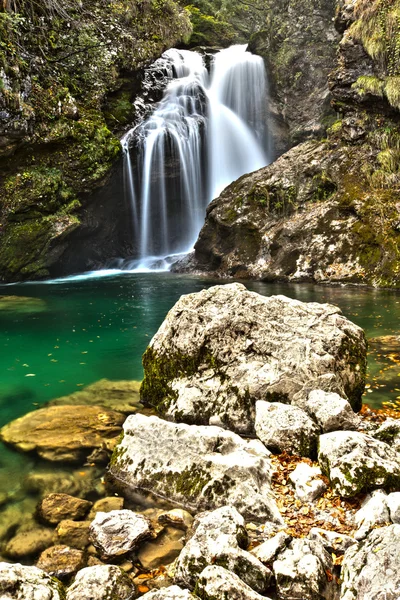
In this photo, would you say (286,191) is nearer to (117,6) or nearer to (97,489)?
(117,6)

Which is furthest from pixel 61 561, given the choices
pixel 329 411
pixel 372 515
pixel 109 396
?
pixel 109 396

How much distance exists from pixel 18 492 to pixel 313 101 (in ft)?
81.4

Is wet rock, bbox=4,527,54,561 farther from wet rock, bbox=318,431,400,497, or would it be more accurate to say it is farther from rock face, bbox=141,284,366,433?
wet rock, bbox=318,431,400,497

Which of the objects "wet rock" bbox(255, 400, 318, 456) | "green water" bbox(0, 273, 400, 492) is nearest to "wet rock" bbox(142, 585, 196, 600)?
"wet rock" bbox(255, 400, 318, 456)

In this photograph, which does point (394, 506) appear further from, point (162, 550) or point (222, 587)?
point (162, 550)

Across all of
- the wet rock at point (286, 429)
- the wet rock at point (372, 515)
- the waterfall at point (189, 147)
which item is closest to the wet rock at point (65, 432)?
the wet rock at point (286, 429)

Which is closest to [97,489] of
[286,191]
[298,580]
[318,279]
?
[298,580]

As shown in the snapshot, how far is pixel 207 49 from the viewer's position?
2895 cm

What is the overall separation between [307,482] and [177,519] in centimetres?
108

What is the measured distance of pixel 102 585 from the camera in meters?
2.55

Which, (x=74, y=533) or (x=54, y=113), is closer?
(x=74, y=533)

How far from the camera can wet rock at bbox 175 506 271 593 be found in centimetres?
255

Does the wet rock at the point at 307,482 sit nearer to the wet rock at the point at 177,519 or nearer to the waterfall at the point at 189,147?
the wet rock at the point at 177,519

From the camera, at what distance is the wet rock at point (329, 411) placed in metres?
4.07
